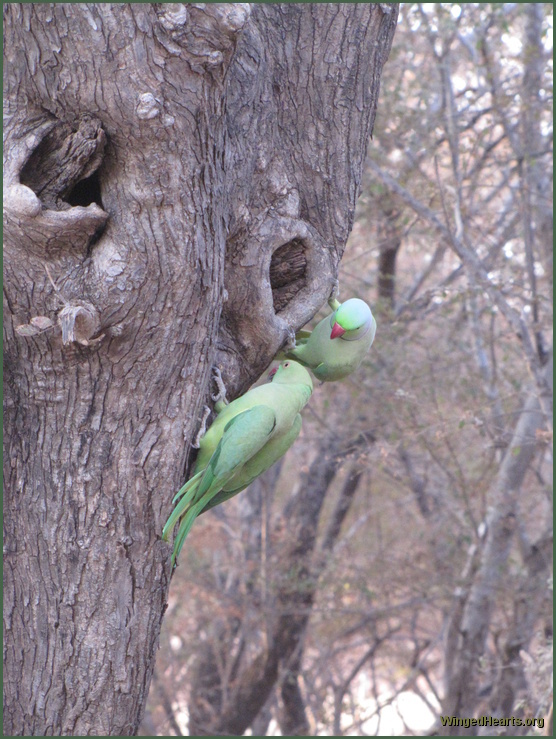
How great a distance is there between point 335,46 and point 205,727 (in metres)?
6.21

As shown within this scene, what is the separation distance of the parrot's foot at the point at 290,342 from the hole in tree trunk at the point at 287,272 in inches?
4.4

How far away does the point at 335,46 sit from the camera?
258 cm

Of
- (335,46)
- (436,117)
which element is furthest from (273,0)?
(436,117)

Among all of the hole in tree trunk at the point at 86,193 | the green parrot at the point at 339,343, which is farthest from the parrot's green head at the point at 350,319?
the hole in tree trunk at the point at 86,193

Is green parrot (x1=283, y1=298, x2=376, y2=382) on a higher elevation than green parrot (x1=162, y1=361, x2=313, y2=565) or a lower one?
higher

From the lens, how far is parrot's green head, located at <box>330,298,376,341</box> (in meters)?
2.48

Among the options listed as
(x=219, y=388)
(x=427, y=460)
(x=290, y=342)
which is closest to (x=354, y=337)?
(x=290, y=342)

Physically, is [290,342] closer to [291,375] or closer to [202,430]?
[291,375]

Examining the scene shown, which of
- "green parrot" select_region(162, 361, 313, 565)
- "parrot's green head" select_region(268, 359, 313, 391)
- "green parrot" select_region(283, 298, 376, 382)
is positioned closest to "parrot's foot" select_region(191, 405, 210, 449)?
"green parrot" select_region(162, 361, 313, 565)

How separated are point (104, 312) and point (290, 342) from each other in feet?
2.84

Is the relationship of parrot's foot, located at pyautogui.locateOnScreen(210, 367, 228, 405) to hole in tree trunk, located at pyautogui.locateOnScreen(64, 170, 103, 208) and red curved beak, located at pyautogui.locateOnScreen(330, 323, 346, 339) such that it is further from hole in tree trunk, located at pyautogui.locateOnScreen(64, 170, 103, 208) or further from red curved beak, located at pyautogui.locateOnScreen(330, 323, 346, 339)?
hole in tree trunk, located at pyautogui.locateOnScreen(64, 170, 103, 208)

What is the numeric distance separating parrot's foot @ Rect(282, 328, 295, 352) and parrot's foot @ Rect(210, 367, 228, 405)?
335 mm

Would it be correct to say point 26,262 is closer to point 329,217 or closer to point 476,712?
point 329,217

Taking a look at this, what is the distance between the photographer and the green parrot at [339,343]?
249 centimetres
